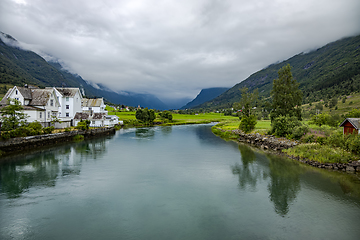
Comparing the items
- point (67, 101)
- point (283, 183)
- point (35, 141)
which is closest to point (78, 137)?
point (35, 141)

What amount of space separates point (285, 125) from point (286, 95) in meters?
7.45

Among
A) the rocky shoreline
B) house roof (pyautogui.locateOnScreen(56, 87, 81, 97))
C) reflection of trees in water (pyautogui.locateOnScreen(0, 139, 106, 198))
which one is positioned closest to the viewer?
reflection of trees in water (pyautogui.locateOnScreen(0, 139, 106, 198))

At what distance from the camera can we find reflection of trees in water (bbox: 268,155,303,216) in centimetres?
1477

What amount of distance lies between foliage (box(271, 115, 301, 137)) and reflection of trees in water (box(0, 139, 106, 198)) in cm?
3202

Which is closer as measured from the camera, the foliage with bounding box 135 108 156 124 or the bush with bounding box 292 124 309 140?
the bush with bounding box 292 124 309 140

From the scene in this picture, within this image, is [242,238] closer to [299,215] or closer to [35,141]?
[299,215]

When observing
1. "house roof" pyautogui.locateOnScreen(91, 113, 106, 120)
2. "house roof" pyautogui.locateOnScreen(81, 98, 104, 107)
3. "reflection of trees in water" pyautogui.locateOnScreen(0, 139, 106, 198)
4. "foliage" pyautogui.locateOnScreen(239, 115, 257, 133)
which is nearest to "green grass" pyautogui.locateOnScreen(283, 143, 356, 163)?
"foliage" pyautogui.locateOnScreen(239, 115, 257, 133)

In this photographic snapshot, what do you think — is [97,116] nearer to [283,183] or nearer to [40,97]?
[40,97]

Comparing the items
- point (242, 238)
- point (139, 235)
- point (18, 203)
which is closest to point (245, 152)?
point (242, 238)

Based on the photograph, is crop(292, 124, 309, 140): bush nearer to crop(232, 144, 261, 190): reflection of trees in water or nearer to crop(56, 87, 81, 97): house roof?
crop(232, 144, 261, 190): reflection of trees in water

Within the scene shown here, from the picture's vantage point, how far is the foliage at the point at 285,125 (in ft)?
115

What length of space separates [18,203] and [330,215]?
2131cm

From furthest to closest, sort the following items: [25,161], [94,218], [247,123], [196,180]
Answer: [247,123] < [25,161] < [196,180] < [94,218]

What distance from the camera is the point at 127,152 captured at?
109ft
